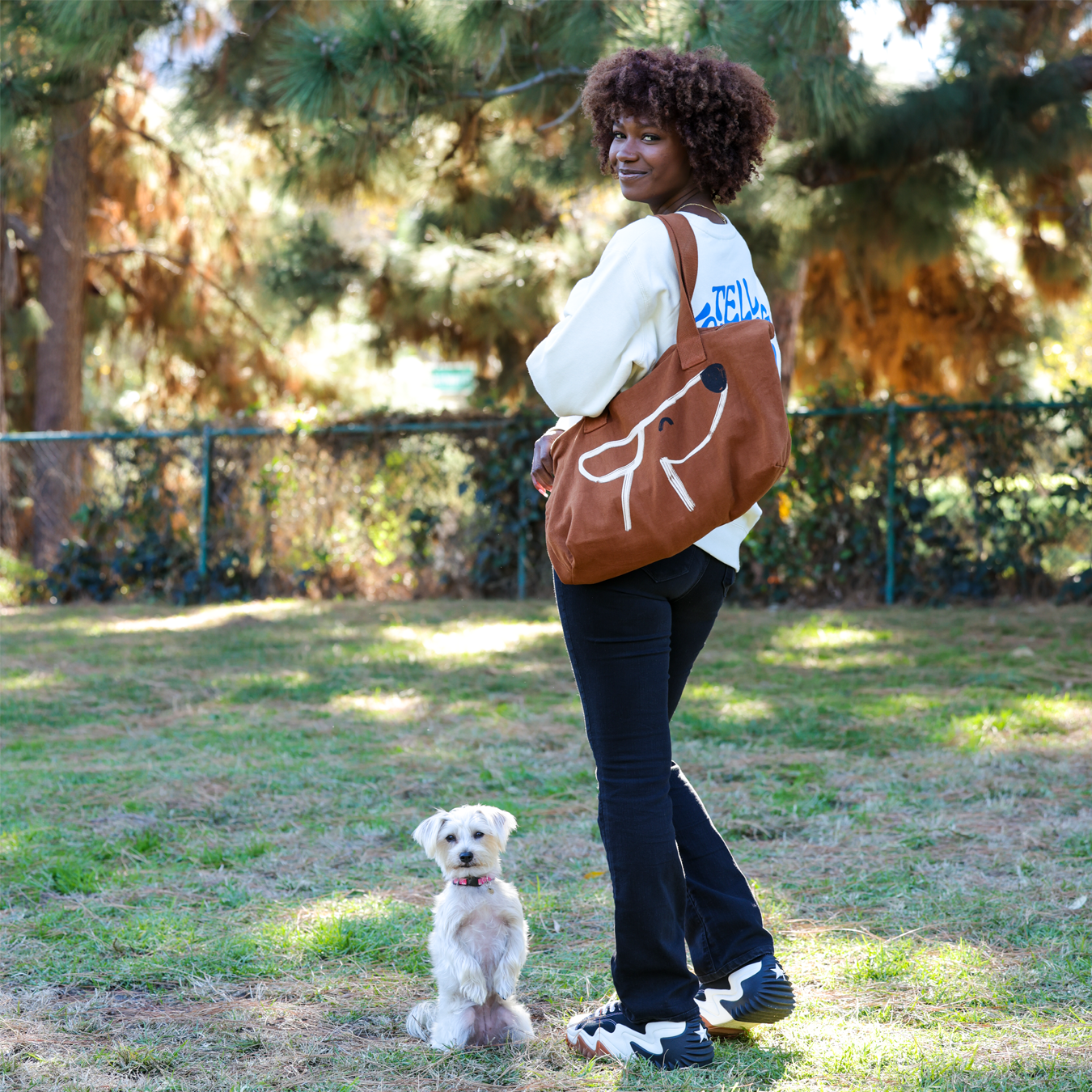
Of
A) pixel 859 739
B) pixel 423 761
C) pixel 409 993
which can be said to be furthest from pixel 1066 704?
pixel 409 993

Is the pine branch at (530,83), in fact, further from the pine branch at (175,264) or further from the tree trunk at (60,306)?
the pine branch at (175,264)

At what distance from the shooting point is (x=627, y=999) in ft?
7.39

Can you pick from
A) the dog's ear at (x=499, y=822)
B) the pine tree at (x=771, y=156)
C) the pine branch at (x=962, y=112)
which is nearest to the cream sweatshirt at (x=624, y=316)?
the dog's ear at (x=499, y=822)

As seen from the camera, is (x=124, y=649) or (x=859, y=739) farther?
(x=124, y=649)

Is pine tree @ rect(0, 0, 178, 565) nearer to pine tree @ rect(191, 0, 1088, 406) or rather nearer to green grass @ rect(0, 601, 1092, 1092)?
pine tree @ rect(191, 0, 1088, 406)

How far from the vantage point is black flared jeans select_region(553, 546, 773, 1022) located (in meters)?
2.12

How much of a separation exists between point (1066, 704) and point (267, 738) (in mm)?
3560

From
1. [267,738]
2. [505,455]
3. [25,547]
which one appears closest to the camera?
[267,738]

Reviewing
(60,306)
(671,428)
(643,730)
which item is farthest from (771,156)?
(60,306)

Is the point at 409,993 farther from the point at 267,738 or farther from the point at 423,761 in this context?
the point at 267,738

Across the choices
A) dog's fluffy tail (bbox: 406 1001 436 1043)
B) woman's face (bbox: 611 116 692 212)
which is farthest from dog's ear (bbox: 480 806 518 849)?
woman's face (bbox: 611 116 692 212)

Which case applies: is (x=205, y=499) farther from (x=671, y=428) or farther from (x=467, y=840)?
(x=671, y=428)

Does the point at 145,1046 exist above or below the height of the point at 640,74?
below

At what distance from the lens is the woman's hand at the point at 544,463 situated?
87.4 inches
